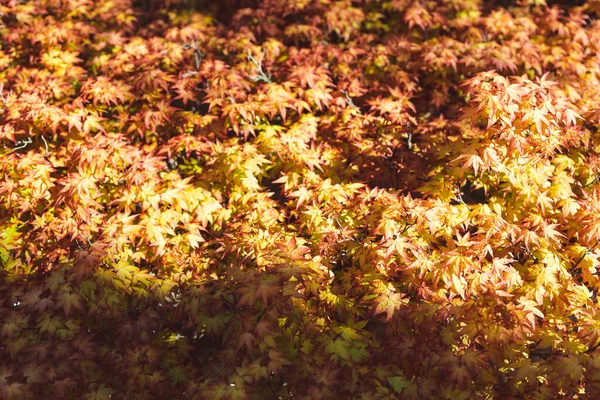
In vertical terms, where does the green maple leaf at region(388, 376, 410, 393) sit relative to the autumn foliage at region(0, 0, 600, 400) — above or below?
below

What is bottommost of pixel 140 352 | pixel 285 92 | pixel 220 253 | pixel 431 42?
pixel 140 352

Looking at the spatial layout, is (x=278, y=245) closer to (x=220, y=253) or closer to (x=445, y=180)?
(x=220, y=253)

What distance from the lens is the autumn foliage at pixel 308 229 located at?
3289 mm

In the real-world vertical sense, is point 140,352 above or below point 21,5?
below

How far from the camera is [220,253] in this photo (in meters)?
4.20

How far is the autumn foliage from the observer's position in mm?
3289

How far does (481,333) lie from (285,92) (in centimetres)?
286

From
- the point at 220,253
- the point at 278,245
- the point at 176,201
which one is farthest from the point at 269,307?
the point at 176,201

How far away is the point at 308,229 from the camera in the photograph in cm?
392

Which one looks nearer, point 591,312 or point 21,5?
point 591,312

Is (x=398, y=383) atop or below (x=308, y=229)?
below

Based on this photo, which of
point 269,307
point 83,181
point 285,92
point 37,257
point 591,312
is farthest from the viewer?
point 285,92

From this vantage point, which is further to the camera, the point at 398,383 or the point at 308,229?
the point at 308,229

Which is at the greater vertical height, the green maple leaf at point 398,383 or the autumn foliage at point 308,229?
the autumn foliage at point 308,229
